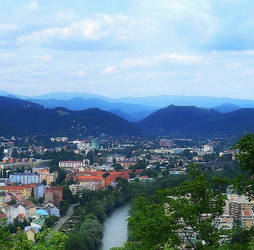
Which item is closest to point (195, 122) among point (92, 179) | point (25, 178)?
point (92, 179)

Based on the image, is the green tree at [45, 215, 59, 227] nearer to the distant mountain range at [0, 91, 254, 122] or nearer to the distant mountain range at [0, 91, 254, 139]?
the distant mountain range at [0, 91, 254, 139]

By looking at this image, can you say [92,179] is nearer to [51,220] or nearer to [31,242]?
[51,220]

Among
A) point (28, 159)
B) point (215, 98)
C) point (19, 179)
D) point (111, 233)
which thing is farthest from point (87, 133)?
point (215, 98)

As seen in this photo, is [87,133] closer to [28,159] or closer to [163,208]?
[28,159]

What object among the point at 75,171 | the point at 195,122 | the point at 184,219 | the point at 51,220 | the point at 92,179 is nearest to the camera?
the point at 184,219

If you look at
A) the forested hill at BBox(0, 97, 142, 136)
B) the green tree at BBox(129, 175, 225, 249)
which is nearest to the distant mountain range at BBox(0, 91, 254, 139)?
the forested hill at BBox(0, 97, 142, 136)

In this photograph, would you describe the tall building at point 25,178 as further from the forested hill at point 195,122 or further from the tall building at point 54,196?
the forested hill at point 195,122
